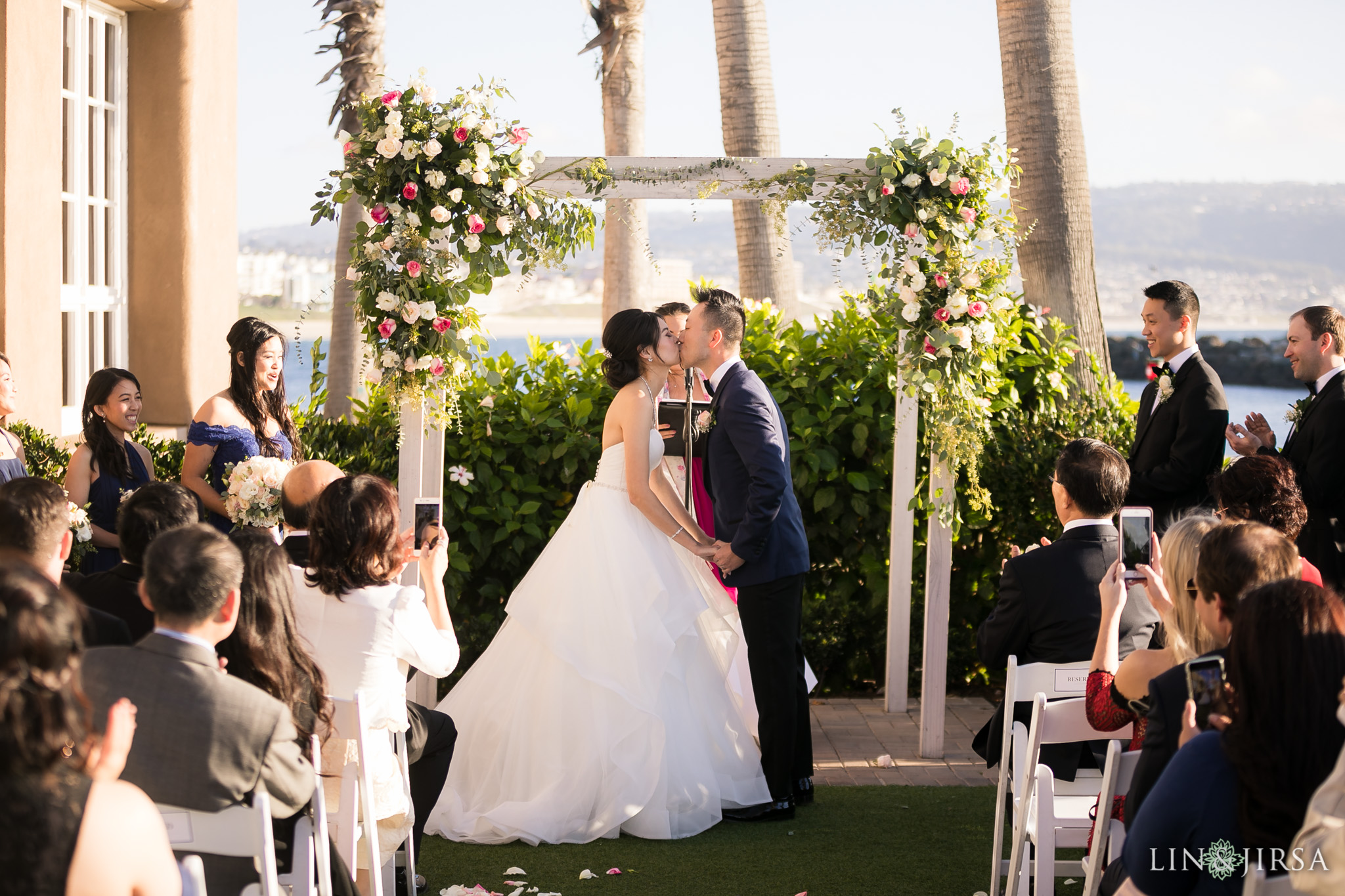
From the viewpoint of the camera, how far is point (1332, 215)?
524ft

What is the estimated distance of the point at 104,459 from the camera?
16.6 feet

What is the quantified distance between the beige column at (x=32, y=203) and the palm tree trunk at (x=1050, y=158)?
6035mm

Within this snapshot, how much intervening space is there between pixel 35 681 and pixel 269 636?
1039 millimetres

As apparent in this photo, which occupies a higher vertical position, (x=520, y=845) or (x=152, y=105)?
(x=152, y=105)

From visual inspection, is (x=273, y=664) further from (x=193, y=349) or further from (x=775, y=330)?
(x=193, y=349)

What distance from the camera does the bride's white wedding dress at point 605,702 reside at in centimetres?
448

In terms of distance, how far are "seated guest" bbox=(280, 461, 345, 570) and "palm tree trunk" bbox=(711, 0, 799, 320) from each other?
21.9 feet

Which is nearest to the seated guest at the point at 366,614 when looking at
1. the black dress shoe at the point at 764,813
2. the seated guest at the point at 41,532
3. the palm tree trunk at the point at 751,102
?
the seated guest at the point at 41,532

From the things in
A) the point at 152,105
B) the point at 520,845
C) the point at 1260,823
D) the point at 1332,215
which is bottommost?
the point at 520,845

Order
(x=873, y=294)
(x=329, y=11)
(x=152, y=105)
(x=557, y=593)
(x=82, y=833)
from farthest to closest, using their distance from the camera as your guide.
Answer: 1. (x=329, y=11)
2. (x=152, y=105)
3. (x=873, y=294)
4. (x=557, y=593)
5. (x=82, y=833)

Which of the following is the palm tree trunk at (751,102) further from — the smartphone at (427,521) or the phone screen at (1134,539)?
the phone screen at (1134,539)

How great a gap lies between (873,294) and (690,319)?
3.78ft

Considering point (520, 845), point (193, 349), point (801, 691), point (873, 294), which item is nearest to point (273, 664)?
point (520, 845)

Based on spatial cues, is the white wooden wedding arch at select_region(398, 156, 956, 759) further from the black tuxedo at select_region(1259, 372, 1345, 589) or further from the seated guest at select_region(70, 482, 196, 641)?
the seated guest at select_region(70, 482, 196, 641)
